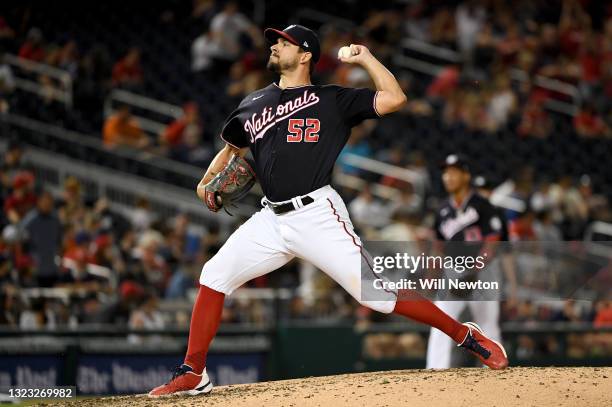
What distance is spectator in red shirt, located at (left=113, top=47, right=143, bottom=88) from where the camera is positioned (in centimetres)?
1402

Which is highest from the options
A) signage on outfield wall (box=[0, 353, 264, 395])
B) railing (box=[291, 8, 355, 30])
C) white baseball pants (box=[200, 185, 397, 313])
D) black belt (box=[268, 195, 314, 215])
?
railing (box=[291, 8, 355, 30])

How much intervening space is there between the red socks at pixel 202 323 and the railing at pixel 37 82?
8.00m

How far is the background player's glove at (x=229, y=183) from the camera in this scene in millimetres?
5840

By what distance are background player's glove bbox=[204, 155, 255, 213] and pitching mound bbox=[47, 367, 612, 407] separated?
104cm

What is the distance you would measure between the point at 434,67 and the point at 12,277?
7.98 m

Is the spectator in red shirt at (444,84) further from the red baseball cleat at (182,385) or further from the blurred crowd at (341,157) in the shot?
the red baseball cleat at (182,385)

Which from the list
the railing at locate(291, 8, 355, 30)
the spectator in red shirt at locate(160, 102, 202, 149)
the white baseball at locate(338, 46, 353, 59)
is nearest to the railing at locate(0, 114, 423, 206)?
the spectator in red shirt at locate(160, 102, 202, 149)

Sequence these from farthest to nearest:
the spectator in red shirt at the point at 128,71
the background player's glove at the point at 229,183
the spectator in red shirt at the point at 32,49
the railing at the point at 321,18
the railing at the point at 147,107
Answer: the railing at the point at 321,18 → the spectator in red shirt at the point at 128,71 → the railing at the point at 147,107 → the spectator in red shirt at the point at 32,49 → the background player's glove at the point at 229,183

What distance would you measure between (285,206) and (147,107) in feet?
28.3

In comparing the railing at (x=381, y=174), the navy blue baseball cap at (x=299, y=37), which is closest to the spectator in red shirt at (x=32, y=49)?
the railing at (x=381, y=174)

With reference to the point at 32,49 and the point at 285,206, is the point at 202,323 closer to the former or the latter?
the point at 285,206

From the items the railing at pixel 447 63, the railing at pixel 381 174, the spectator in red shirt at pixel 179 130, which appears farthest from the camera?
the railing at pixel 447 63

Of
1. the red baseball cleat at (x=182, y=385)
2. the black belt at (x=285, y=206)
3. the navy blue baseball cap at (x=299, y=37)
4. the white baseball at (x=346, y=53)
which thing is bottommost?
the red baseball cleat at (x=182, y=385)

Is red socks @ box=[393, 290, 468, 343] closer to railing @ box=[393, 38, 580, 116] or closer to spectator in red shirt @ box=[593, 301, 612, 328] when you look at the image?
spectator in red shirt @ box=[593, 301, 612, 328]
